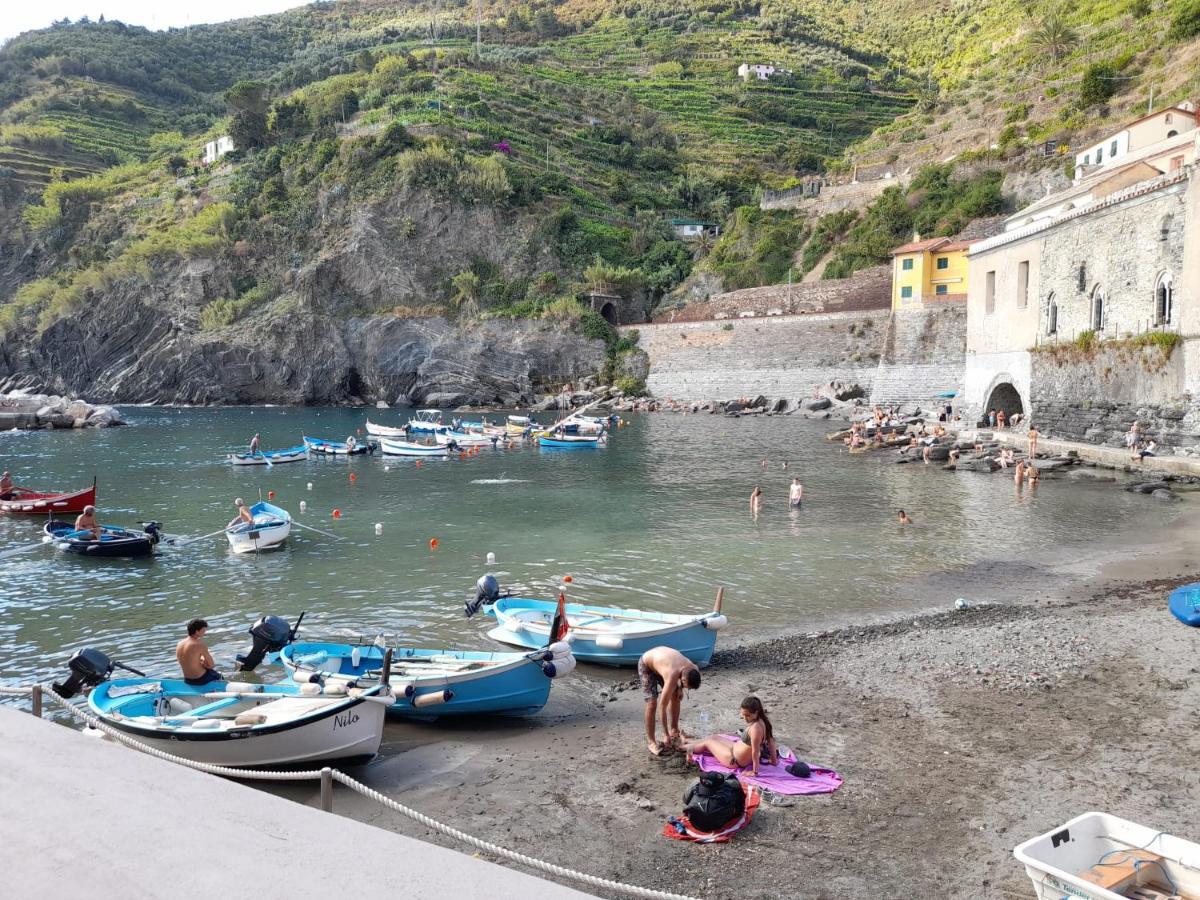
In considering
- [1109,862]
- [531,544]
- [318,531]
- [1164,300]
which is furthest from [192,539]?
[1164,300]

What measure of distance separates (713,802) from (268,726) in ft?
15.6

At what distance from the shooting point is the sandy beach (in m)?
7.15

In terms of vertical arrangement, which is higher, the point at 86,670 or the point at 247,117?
the point at 247,117

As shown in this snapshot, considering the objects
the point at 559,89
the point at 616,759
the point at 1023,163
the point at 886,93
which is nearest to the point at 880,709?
the point at 616,759

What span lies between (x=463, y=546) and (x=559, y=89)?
4083 inches

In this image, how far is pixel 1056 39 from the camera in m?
76.4

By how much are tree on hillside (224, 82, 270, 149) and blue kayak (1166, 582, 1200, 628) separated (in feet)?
343

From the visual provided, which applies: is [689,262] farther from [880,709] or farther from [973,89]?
[880,709]

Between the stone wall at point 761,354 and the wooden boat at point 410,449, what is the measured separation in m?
30.3

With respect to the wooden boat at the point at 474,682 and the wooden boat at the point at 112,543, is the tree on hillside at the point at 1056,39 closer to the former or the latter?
the wooden boat at the point at 112,543

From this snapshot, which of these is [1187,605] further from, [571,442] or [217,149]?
[217,149]

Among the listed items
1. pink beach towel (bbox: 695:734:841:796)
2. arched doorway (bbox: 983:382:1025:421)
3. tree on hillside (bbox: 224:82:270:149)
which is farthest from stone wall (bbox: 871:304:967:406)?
tree on hillside (bbox: 224:82:270:149)

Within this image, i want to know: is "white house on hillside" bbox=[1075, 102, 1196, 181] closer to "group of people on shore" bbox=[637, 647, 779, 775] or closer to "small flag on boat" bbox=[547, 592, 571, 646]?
"small flag on boat" bbox=[547, 592, 571, 646]

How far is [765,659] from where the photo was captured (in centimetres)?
1282
